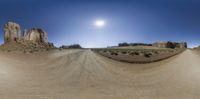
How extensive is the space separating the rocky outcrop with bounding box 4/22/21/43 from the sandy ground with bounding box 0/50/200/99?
375ft

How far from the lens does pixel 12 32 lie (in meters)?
155

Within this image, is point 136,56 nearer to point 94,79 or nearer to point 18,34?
point 94,79

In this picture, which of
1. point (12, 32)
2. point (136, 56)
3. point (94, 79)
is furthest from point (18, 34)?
point (94, 79)

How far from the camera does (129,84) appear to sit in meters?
22.8

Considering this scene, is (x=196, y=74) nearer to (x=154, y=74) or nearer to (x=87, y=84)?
(x=154, y=74)

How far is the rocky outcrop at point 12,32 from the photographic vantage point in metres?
146

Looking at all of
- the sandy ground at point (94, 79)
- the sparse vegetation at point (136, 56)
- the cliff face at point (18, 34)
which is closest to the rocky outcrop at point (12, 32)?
the cliff face at point (18, 34)

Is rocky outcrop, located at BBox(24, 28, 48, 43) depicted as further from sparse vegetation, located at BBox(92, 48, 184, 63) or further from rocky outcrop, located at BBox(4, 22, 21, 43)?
sparse vegetation, located at BBox(92, 48, 184, 63)

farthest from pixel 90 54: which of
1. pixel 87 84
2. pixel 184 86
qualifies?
pixel 184 86

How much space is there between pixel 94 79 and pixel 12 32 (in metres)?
139

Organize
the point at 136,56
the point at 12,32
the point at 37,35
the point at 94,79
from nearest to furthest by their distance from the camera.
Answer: the point at 94,79, the point at 136,56, the point at 12,32, the point at 37,35

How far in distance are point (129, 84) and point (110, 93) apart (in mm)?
4636

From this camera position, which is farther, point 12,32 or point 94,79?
point 12,32

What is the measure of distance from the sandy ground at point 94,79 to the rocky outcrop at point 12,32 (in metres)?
114
